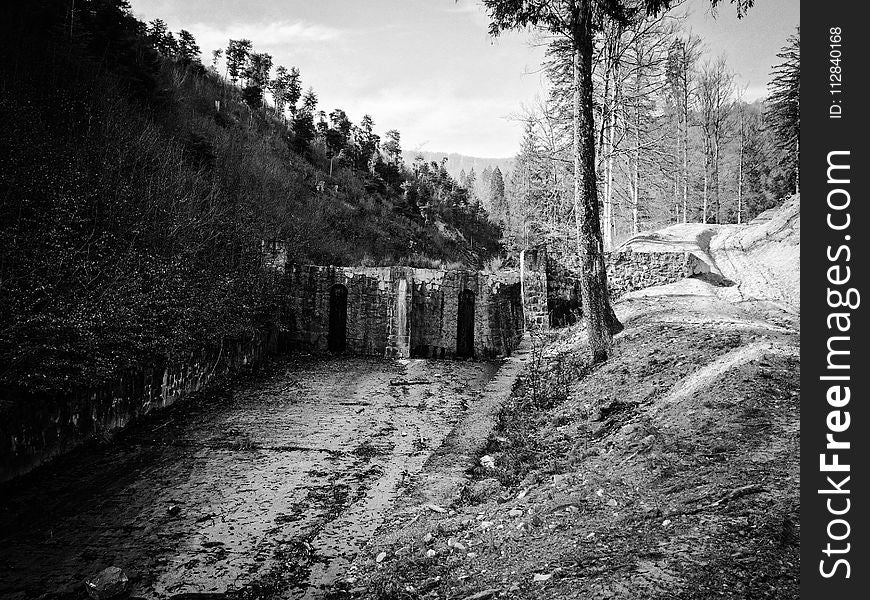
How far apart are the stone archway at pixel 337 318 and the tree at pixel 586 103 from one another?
1325 cm

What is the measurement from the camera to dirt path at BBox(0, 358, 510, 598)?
5.84 metres

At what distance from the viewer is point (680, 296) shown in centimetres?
1455

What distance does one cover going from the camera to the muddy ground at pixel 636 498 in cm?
311

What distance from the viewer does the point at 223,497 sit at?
786 cm

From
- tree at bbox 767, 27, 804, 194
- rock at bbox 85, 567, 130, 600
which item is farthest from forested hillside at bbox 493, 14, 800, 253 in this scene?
rock at bbox 85, 567, 130, 600

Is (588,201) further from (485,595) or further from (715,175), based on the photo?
(715,175)

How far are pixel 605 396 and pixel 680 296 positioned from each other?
840 centimetres

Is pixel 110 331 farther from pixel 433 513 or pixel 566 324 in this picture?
pixel 566 324

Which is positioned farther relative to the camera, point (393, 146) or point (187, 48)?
point (393, 146)

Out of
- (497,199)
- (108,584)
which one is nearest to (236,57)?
(497,199)

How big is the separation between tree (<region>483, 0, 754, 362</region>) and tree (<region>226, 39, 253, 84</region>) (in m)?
59.8

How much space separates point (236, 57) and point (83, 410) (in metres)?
61.7

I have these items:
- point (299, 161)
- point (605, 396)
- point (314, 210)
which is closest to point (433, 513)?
point (605, 396)

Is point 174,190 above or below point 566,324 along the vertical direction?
above
